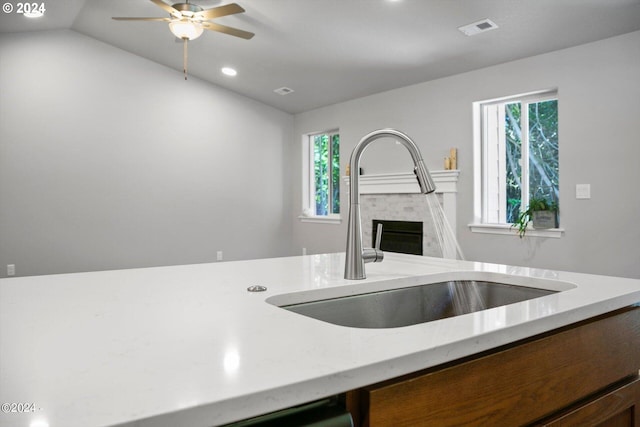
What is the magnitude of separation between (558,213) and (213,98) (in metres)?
4.50

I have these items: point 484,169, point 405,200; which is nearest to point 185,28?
point 405,200

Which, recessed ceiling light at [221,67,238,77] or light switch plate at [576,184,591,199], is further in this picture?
recessed ceiling light at [221,67,238,77]

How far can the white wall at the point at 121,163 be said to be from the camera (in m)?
4.77

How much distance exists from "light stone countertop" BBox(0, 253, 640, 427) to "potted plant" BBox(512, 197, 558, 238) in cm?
A: 277

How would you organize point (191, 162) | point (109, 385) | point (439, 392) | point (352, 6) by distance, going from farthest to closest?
point (191, 162) < point (352, 6) < point (439, 392) < point (109, 385)

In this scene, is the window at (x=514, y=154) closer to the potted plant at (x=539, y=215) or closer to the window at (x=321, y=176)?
the potted plant at (x=539, y=215)

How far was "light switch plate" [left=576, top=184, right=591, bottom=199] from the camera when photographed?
3602 millimetres

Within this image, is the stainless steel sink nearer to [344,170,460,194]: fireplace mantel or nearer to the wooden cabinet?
the wooden cabinet

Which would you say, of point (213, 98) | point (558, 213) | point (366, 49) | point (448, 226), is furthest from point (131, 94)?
point (558, 213)

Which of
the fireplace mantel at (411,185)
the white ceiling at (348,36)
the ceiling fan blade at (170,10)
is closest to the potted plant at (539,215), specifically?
the fireplace mantel at (411,185)

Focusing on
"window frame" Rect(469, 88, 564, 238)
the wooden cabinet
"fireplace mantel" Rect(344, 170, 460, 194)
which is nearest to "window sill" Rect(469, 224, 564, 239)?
"window frame" Rect(469, 88, 564, 238)

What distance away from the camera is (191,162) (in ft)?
19.3

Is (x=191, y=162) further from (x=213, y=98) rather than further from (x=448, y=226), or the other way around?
(x=448, y=226)

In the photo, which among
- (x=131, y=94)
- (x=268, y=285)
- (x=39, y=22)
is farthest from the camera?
(x=131, y=94)
